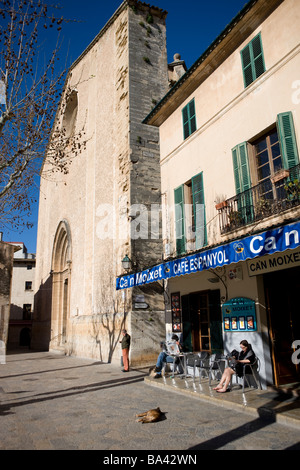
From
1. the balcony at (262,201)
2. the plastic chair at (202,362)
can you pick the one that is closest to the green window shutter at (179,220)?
the balcony at (262,201)

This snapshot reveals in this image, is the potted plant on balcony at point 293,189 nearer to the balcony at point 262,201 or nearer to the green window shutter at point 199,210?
the balcony at point 262,201

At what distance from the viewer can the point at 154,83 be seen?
16.0 meters

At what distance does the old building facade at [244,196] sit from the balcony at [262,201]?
0.07 ft

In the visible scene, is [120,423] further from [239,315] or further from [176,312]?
[176,312]

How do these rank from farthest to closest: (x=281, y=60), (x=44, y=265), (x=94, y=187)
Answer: (x=44, y=265) < (x=94, y=187) < (x=281, y=60)

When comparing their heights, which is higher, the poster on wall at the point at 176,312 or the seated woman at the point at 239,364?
the poster on wall at the point at 176,312

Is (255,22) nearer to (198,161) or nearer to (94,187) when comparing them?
(198,161)

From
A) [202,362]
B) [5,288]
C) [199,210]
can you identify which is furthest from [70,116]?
[202,362]

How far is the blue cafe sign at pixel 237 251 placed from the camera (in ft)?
18.7

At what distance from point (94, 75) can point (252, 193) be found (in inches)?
615

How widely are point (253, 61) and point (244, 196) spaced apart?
3.21m

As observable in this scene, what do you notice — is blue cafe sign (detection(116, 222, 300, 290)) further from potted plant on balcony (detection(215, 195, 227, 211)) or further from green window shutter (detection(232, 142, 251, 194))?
green window shutter (detection(232, 142, 251, 194))

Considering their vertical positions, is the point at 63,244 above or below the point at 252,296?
above

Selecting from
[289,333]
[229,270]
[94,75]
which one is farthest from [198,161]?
[94,75]
